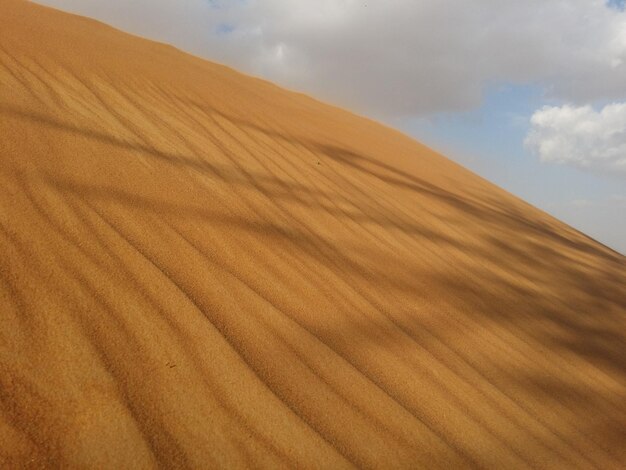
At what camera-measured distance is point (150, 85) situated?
15.1ft

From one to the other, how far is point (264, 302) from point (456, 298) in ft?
4.57

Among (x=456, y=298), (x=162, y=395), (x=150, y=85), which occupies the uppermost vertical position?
(x=150, y=85)

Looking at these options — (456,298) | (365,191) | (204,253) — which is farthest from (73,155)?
(365,191)

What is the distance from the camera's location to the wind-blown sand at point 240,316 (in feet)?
4.67

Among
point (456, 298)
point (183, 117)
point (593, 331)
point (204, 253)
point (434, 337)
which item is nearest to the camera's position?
point (204, 253)

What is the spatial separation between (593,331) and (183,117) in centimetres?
331

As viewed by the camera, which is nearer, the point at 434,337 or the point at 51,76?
the point at 434,337

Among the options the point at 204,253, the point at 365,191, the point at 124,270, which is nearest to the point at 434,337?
the point at 204,253

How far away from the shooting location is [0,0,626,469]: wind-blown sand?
1.42 metres

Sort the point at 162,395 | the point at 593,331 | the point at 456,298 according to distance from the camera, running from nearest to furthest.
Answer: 1. the point at 162,395
2. the point at 456,298
3. the point at 593,331

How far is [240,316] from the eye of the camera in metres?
1.98

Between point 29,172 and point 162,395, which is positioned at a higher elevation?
point 29,172

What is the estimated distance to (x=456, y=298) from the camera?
10.1ft

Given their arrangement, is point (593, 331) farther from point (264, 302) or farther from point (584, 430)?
point (264, 302)
